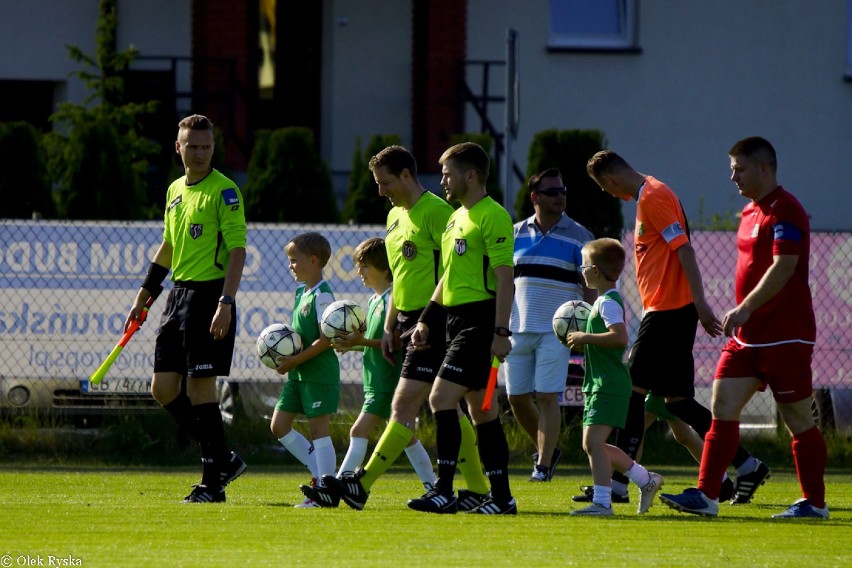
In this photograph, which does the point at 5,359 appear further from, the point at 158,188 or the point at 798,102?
the point at 798,102

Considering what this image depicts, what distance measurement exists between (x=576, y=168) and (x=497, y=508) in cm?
763

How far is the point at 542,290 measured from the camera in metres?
10.6

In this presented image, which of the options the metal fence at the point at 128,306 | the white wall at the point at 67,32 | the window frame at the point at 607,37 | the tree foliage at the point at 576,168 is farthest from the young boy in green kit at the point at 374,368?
the window frame at the point at 607,37

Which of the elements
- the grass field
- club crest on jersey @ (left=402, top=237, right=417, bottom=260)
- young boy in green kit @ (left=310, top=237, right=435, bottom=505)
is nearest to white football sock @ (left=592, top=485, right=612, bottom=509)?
the grass field

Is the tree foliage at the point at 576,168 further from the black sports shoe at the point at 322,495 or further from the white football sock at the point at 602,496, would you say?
the black sports shoe at the point at 322,495

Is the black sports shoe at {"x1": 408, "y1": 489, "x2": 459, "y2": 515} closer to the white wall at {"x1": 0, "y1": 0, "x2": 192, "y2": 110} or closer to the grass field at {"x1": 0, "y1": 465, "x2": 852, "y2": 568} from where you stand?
the grass field at {"x1": 0, "y1": 465, "x2": 852, "y2": 568}

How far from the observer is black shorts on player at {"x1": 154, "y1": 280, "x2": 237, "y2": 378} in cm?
821

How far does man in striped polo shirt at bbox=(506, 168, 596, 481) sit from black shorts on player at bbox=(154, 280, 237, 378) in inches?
111

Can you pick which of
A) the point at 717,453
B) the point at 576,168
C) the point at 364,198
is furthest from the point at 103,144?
the point at 717,453

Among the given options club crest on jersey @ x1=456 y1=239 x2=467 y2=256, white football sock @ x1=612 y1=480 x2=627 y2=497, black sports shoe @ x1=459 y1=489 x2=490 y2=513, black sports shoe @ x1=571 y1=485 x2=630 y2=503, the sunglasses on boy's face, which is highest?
the sunglasses on boy's face

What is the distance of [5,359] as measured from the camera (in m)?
12.7

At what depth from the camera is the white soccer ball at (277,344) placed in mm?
8656

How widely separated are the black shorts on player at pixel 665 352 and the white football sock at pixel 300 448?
200 cm

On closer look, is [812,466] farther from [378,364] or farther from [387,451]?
[378,364]
